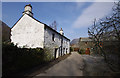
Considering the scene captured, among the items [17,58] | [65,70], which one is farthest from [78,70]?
[17,58]

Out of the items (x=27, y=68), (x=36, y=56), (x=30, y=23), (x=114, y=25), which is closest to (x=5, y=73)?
(x=27, y=68)

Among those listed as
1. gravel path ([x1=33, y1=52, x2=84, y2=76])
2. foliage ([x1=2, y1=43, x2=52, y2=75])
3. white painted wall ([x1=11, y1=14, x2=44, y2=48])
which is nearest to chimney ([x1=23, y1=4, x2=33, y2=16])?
white painted wall ([x1=11, y1=14, x2=44, y2=48])

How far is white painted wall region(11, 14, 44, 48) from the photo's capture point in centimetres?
967

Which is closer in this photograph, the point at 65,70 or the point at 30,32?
the point at 65,70

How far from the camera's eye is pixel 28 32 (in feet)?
34.5

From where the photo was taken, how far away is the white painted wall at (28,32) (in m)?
9.67

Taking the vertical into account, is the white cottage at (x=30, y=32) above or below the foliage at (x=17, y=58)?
above

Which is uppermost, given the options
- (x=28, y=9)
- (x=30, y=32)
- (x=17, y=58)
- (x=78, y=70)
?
(x=28, y=9)

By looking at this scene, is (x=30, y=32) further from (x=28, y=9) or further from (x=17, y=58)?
(x=17, y=58)

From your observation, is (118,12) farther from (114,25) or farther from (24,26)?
(24,26)

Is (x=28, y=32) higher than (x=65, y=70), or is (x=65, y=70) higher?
(x=28, y=32)

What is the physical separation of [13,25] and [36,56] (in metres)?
8.74

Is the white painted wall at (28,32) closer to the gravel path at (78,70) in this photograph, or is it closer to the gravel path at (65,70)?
the gravel path at (65,70)

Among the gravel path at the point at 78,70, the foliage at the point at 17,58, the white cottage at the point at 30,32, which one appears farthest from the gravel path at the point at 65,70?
the white cottage at the point at 30,32
